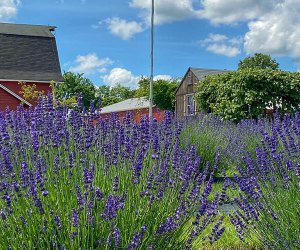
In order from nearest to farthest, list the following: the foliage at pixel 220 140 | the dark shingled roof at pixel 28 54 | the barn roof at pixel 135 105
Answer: the foliage at pixel 220 140
the dark shingled roof at pixel 28 54
the barn roof at pixel 135 105

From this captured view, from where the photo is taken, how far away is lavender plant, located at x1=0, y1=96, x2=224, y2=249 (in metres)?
2.76

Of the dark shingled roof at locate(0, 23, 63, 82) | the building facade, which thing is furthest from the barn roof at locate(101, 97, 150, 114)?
the dark shingled roof at locate(0, 23, 63, 82)

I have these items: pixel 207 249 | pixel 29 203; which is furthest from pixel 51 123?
pixel 207 249

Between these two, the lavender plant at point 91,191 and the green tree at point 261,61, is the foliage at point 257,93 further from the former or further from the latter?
the green tree at point 261,61

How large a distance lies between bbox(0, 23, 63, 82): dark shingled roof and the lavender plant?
97.8 feet

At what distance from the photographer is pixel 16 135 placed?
3.83m

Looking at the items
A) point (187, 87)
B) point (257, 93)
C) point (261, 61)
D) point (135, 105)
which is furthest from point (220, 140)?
point (261, 61)

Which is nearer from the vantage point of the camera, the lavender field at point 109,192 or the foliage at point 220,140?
the lavender field at point 109,192

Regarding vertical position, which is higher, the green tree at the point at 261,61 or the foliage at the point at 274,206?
the green tree at the point at 261,61

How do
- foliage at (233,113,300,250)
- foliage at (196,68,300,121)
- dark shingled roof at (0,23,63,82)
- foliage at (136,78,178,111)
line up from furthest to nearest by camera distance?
foliage at (136,78,178,111) < dark shingled roof at (0,23,63,82) < foliage at (196,68,300,121) < foliage at (233,113,300,250)

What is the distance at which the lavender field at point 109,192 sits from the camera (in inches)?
110

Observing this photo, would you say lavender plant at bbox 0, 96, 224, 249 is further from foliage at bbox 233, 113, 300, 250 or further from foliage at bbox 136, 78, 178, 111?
foliage at bbox 136, 78, 178, 111

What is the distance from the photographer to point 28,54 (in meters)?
35.5

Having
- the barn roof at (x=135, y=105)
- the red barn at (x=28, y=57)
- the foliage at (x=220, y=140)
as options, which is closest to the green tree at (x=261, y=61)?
the barn roof at (x=135, y=105)
